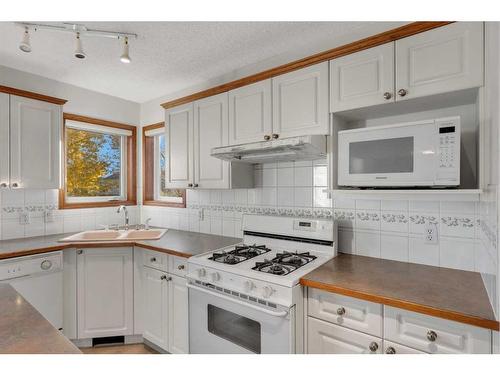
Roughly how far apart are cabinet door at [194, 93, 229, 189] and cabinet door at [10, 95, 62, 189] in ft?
4.00

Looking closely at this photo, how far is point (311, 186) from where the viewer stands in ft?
6.88

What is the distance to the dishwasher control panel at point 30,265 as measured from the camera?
74.2 inches

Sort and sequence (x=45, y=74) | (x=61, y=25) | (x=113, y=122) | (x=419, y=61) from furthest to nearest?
(x=113, y=122)
(x=45, y=74)
(x=61, y=25)
(x=419, y=61)

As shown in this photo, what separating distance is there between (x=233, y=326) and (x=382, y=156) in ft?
4.18

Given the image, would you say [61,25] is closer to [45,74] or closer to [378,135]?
[45,74]

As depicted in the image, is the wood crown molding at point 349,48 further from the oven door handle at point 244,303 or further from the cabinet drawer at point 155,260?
the oven door handle at point 244,303

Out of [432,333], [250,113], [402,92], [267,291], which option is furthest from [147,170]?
[432,333]

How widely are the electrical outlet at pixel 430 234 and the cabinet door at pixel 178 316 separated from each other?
1570 mm

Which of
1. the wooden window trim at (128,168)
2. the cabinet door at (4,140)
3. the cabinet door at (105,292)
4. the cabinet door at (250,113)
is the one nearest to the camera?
the cabinet door at (250,113)

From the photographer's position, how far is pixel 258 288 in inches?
58.9

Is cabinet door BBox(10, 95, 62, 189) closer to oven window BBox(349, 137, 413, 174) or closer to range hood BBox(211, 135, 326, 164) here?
range hood BBox(211, 135, 326, 164)

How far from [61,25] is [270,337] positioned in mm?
2226

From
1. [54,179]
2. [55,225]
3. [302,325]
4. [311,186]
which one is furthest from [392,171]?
[55,225]

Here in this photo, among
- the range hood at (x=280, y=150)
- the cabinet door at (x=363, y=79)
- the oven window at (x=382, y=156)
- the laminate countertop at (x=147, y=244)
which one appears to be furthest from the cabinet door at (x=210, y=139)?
the oven window at (x=382, y=156)
